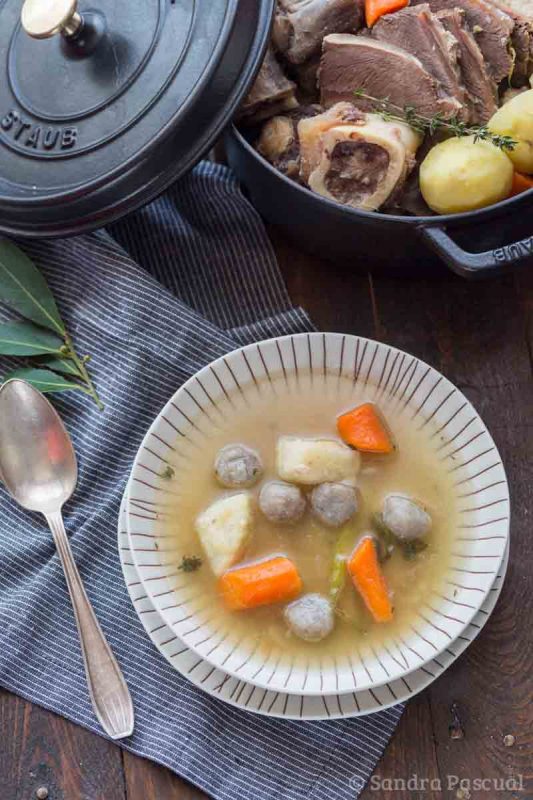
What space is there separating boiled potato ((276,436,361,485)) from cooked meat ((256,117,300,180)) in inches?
22.3

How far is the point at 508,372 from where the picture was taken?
2074mm

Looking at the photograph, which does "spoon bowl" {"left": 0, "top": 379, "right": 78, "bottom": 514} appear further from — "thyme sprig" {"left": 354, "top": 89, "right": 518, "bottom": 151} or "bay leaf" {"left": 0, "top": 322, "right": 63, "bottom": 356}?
"thyme sprig" {"left": 354, "top": 89, "right": 518, "bottom": 151}

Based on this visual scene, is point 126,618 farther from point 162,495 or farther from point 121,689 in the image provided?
point 162,495

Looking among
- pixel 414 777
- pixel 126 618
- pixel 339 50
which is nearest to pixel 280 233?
pixel 339 50

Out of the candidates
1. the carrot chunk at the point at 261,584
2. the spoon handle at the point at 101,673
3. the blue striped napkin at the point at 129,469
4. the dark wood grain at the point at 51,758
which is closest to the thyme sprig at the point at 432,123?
the blue striped napkin at the point at 129,469

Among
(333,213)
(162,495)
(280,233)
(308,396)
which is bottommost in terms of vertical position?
(162,495)

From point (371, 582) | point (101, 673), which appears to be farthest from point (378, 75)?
point (101, 673)

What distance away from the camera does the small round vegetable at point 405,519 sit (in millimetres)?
1778

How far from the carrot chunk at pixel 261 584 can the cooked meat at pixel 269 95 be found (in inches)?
36.8

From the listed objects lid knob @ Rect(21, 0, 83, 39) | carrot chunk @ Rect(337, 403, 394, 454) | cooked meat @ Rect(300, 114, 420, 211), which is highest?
lid knob @ Rect(21, 0, 83, 39)

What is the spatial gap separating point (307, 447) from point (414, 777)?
728 millimetres

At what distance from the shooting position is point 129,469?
203cm

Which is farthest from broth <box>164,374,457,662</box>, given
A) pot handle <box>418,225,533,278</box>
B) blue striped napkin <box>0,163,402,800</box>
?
pot handle <box>418,225,533,278</box>

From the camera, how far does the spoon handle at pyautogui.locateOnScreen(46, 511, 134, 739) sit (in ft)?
6.18
